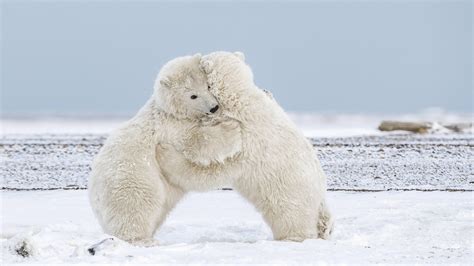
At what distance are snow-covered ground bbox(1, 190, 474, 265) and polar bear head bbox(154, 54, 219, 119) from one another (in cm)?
95

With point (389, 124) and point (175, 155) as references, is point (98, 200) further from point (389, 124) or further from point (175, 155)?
point (389, 124)

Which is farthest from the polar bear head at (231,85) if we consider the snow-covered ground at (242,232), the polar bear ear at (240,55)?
the snow-covered ground at (242,232)

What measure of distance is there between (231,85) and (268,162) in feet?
2.05

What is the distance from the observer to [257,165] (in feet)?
20.1

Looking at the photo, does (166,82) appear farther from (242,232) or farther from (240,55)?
(242,232)

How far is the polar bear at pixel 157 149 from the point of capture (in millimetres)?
5988

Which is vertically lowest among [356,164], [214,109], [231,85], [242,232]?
[356,164]

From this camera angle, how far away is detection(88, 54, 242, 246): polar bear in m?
5.99

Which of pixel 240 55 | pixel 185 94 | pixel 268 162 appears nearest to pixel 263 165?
pixel 268 162

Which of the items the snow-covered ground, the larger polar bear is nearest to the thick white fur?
the larger polar bear

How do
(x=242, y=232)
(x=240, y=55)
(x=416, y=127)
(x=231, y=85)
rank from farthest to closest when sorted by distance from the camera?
(x=416, y=127), (x=242, y=232), (x=240, y=55), (x=231, y=85)

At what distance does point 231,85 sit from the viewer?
243 inches

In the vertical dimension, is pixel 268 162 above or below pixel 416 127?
above

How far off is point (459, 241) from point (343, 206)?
1995mm
